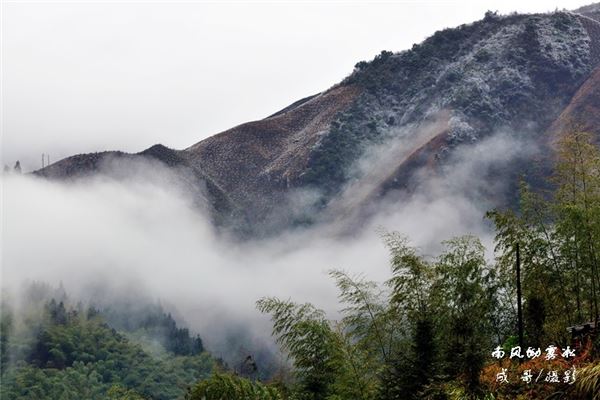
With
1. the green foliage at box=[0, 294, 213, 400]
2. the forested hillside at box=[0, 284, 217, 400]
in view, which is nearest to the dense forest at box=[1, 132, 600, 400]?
the forested hillside at box=[0, 284, 217, 400]

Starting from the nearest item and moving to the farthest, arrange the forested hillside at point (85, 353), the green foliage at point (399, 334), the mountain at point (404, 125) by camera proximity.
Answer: the green foliage at point (399, 334)
the forested hillside at point (85, 353)
the mountain at point (404, 125)

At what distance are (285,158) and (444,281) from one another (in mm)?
75013

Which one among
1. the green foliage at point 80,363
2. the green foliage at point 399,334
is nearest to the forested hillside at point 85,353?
the green foliage at point 80,363

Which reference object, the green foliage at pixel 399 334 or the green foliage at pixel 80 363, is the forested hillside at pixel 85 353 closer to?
the green foliage at pixel 80 363

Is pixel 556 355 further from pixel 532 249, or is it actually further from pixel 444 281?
pixel 532 249

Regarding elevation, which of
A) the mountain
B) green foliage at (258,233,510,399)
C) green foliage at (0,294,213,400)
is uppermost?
the mountain

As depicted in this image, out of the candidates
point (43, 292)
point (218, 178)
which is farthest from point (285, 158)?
point (43, 292)

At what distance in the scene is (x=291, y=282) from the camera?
8069 centimetres

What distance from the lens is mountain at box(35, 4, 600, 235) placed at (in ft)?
234

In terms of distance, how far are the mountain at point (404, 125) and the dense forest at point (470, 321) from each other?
46.4 meters

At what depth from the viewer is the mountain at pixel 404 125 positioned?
71.4m

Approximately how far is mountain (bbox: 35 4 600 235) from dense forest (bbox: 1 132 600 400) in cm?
4637

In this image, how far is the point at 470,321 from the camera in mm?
13672

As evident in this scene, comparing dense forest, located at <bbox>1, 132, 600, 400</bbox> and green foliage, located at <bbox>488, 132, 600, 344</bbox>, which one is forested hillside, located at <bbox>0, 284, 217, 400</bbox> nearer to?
dense forest, located at <bbox>1, 132, 600, 400</bbox>
